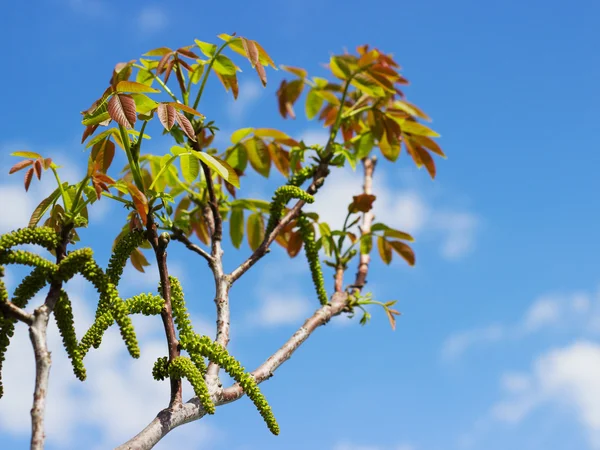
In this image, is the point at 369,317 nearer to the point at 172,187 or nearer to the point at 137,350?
the point at 172,187

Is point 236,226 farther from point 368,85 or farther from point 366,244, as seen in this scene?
point 368,85

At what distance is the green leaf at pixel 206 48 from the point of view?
2.70m

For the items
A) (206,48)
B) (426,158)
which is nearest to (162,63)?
(206,48)

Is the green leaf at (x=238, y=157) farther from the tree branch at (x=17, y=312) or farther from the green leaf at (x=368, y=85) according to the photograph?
the tree branch at (x=17, y=312)

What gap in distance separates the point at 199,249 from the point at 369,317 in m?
0.98

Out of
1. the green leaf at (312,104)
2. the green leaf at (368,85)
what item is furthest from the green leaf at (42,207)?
the green leaf at (312,104)

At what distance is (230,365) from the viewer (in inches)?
80.2

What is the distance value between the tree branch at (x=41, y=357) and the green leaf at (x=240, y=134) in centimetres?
151

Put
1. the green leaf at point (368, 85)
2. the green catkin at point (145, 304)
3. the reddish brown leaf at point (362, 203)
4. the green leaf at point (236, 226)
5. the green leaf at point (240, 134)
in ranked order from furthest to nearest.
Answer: the green leaf at point (236, 226) → the reddish brown leaf at point (362, 203) → the green leaf at point (240, 134) → the green leaf at point (368, 85) → the green catkin at point (145, 304)

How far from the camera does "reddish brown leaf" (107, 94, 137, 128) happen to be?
186 centimetres

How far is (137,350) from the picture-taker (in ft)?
5.64

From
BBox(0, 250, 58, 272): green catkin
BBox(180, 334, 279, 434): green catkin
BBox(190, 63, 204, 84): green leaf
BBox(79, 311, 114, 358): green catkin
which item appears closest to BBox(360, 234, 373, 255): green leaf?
BBox(190, 63, 204, 84): green leaf

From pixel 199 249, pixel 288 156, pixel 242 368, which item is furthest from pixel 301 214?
pixel 242 368

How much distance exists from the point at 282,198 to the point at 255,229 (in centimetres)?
67
